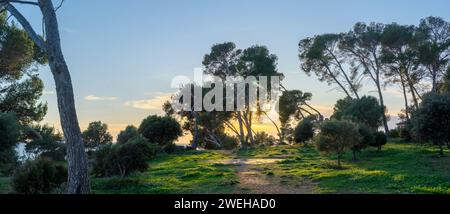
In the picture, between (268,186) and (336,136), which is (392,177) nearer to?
(268,186)

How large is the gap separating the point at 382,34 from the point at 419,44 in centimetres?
463

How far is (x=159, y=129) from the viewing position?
4569 cm

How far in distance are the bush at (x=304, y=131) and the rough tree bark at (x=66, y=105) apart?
41.5 meters

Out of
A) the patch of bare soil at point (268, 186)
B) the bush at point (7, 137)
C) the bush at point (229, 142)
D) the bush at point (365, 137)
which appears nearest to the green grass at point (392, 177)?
the patch of bare soil at point (268, 186)

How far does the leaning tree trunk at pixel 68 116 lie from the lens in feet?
35.6

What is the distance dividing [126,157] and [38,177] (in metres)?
5.34

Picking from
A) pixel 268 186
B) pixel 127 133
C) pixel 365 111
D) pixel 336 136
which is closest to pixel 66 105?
pixel 268 186

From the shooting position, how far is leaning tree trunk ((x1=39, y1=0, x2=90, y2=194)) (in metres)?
10.8

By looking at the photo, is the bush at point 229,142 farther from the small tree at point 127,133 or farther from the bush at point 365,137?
the bush at point 365,137
